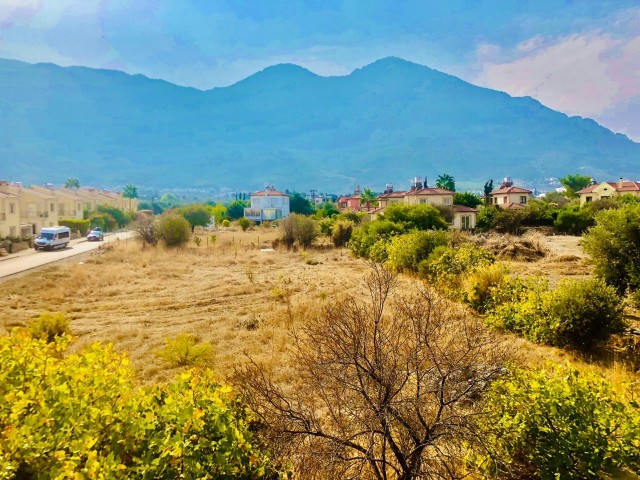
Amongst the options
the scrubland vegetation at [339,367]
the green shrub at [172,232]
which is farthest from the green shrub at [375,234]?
the green shrub at [172,232]

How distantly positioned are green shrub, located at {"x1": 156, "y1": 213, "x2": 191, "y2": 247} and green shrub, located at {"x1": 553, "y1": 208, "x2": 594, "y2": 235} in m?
36.0

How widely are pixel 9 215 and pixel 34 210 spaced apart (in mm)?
9706

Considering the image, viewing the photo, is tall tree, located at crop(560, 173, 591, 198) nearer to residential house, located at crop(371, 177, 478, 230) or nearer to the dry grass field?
residential house, located at crop(371, 177, 478, 230)

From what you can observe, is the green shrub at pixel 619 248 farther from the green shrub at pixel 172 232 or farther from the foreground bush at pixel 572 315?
the green shrub at pixel 172 232

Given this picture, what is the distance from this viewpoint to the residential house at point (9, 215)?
36.2 metres

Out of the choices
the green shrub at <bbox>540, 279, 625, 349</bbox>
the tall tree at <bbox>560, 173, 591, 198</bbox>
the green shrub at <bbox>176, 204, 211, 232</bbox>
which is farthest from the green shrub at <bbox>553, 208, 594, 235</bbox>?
the tall tree at <bbox>560, 173, 591, 198</bbox>

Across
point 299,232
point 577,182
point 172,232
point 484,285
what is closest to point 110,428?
point 484,285

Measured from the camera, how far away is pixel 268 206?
86.9m

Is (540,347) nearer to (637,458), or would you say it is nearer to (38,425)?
(637,458)

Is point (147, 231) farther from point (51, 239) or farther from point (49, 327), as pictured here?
point (49, 327)

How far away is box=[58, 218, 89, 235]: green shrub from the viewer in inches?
1994

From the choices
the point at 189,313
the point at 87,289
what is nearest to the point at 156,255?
the point at 87,289

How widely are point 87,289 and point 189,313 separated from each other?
750cm

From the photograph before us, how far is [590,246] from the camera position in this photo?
11.4m
